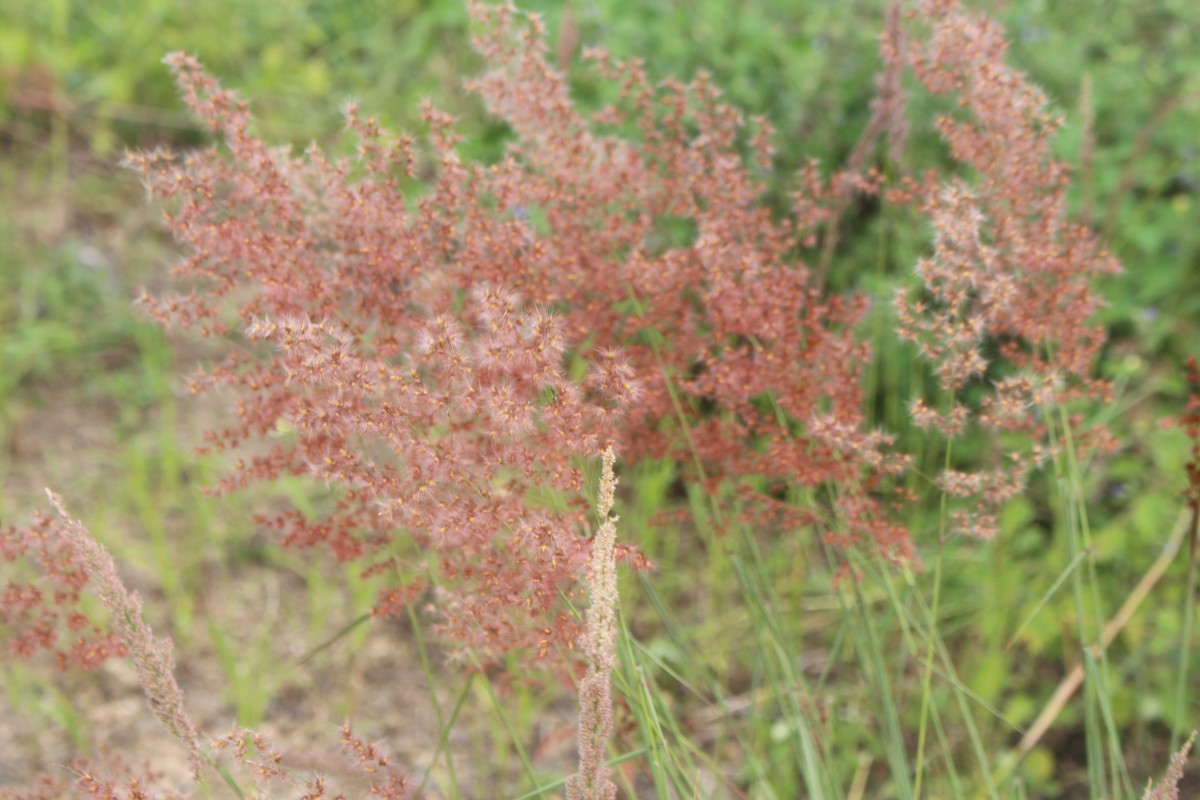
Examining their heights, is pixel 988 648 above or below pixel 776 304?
below

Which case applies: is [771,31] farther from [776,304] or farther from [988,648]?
[776,304]

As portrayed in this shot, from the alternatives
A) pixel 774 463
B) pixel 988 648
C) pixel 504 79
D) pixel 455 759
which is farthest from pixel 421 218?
pixel 988 648

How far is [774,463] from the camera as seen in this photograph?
195 centimetres

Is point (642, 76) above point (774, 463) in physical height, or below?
above

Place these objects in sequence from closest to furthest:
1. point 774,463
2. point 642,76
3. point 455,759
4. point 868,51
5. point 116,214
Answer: point 774,463 < point 642,76 < point 455,759 < point 868,51 < point 116,214

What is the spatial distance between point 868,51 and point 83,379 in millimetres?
3196

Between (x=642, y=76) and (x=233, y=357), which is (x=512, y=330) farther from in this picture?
(x=642, y=76)

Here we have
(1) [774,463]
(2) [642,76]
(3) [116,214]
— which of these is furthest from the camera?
(3) [116,214]

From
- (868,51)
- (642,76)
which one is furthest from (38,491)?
(868,51)

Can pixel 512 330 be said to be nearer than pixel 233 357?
Yes

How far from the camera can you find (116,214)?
5121 millimetres

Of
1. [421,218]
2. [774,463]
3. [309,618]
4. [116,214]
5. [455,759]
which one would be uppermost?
[116,214]

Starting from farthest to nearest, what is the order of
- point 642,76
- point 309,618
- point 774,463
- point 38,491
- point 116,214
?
point 116,214, point 38,491, point 309,618, point 642,76, point 774,463

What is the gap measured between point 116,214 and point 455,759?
10.4 ft
